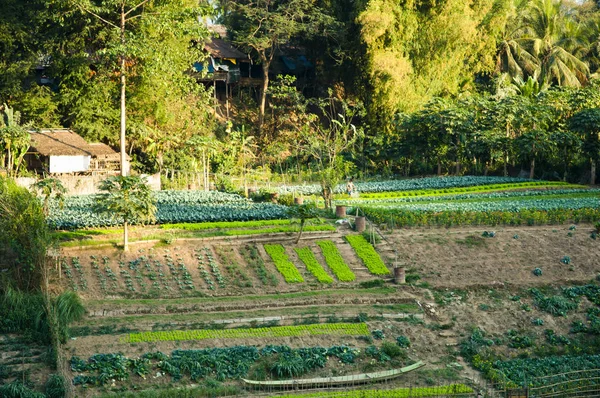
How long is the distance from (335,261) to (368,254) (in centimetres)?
124

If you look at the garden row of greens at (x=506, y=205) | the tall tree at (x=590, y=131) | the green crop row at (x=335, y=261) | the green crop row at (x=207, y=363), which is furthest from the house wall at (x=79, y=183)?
the tall tree at (x=590, y=131)

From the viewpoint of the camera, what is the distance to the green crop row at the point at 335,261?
26234 millimetres

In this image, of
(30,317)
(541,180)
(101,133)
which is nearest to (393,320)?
(30,317)

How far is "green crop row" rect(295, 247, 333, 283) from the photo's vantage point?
85.5 ft

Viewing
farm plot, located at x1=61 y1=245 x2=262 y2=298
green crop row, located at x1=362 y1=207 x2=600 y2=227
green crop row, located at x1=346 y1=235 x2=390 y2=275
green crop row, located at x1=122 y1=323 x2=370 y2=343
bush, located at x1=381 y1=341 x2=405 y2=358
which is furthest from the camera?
green crop row, located at x1=362 y1=207 x2=600 y2=227

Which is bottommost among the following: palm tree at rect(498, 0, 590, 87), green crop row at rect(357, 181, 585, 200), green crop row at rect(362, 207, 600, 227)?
green crop row at rect(362, 207, 600, 227)

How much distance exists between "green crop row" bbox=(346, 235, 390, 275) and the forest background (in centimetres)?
524

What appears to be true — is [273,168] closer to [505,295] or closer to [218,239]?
[218,239]

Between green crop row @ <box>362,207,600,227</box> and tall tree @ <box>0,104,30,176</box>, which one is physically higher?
tall tree @ <box>0,104,30,176</box>

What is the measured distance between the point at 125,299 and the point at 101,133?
20761 millimetres

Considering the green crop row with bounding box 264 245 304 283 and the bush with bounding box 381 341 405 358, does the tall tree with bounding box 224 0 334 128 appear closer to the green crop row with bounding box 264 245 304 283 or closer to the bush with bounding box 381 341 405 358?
the green crop row with bounding box 264 245 304 283

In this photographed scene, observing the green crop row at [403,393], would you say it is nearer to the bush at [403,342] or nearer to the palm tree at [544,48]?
the bush at [403,342]

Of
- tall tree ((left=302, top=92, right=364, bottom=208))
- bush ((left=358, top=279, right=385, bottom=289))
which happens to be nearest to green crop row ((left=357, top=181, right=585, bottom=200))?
tall tree ((left=302, top=92, right=364, bottom=208))

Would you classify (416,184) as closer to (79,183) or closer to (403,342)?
(79,183)
